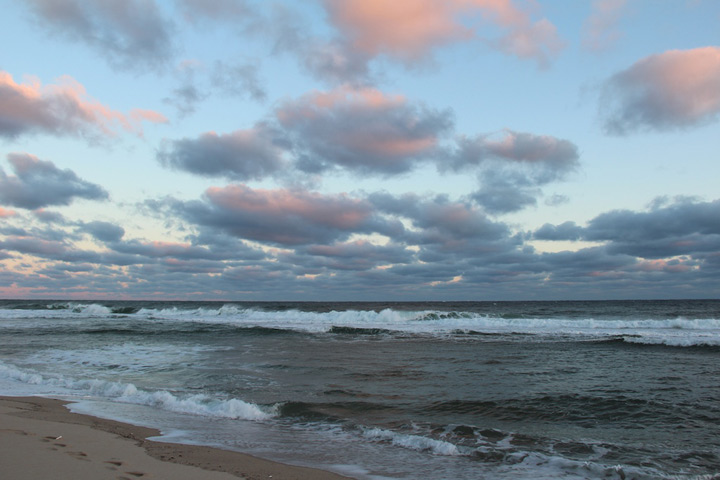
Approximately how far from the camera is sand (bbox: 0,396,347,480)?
5160 mm

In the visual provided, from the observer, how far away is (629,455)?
691cm

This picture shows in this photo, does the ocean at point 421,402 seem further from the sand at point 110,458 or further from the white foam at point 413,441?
the sand at point 110,458

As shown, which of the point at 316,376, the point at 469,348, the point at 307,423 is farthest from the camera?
the point at 469,348

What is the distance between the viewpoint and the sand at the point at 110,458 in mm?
5160

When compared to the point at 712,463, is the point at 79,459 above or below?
above

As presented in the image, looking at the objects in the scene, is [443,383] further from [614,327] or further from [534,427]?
[614,327]

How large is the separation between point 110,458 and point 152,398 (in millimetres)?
5191

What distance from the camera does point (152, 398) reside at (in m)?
10.6

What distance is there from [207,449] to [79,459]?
1.70m

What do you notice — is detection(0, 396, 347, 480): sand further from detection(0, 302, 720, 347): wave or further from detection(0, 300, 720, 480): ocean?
detection(0, 302, 720, 347): wave

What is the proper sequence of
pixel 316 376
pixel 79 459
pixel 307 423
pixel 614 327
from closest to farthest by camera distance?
pixel 79 459 < pixel 307 423 < pixel 316 376 < pixel 614 327

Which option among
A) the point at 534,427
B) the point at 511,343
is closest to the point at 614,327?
the point at 511,343

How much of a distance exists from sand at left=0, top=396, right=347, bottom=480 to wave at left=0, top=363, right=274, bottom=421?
6.55ft

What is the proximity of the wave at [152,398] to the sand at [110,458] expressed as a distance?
1997mm
